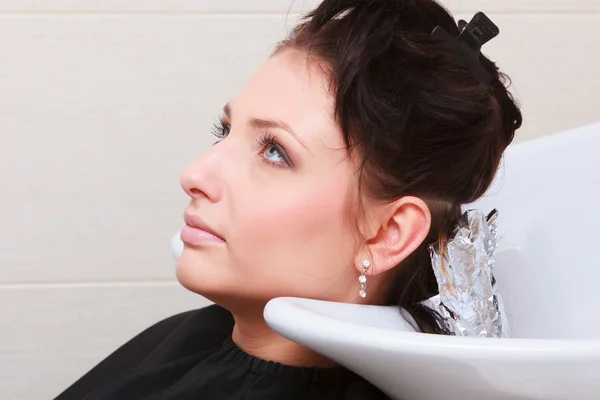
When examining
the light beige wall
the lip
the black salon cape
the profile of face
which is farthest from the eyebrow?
the light beige wall

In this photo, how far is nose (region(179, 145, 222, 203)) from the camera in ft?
3.05

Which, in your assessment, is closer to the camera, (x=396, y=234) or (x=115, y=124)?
(x=396, y=234)

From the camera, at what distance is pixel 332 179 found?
3.04 feet

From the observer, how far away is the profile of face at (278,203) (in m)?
0.92

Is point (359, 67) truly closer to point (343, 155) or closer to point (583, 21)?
point (343, 155)

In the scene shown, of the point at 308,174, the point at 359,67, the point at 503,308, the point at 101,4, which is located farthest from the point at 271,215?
the point at 101,4

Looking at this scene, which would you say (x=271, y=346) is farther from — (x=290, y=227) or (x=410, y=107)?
(x=410, y=107)

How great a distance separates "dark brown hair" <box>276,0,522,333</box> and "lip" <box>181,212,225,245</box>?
17 cm

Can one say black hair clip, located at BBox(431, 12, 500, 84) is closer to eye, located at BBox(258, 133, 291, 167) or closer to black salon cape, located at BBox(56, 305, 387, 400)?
eye, located at BBox(258, 133, 291, 167)

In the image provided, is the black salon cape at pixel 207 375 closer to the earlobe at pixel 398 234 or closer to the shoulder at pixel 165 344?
the shoulder at pixel 165 344

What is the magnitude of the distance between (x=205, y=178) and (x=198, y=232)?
0.06 m

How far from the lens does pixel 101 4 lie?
1524mm

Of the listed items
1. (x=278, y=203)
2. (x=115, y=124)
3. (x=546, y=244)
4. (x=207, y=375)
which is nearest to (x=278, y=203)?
(x=278, y=203)

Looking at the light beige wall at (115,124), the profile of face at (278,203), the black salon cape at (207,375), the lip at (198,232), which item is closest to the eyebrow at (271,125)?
the profile of face at (278,203)
